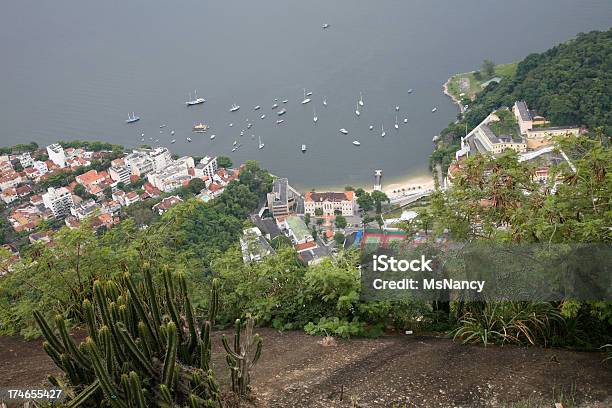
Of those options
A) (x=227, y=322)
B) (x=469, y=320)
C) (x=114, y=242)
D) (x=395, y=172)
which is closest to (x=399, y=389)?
(x=469, y=320)

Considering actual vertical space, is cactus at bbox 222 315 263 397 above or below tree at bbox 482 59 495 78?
below

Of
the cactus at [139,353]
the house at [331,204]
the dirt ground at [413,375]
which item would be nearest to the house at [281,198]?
the house at [331,204]

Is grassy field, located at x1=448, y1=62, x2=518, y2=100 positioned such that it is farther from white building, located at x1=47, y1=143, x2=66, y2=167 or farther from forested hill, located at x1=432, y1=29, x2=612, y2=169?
white building, located at x1=47, y1=143, x2=66, y2=167

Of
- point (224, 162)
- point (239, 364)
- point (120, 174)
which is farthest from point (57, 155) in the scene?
point (239, 364)

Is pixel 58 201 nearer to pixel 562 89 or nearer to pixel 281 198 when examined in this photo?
pixel 281 198

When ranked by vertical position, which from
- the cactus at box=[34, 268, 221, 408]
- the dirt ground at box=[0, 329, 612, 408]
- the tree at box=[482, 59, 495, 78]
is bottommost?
the dirt ground at box=[0, 329, 612, 408]

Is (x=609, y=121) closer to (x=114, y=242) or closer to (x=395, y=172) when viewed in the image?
(x=395, y=172)

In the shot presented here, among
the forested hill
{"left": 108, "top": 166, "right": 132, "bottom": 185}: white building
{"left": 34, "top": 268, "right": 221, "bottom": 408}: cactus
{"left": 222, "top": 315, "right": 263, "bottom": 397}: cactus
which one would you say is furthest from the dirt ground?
{"left": 108, "top": 166, "right": 132, "bottom": 185}: white building

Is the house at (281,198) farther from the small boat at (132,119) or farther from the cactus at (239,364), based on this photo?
the cactus at (239,364)

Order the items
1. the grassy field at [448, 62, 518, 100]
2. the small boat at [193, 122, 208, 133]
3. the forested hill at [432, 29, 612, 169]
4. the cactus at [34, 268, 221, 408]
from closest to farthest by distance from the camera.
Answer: the cactus at [34, 268, 221, 408], the forested hill at [432, 29, 612, 169], the small boat at [193, 122, 208, 133], the grassy field at [448, 62, 518, 100]
